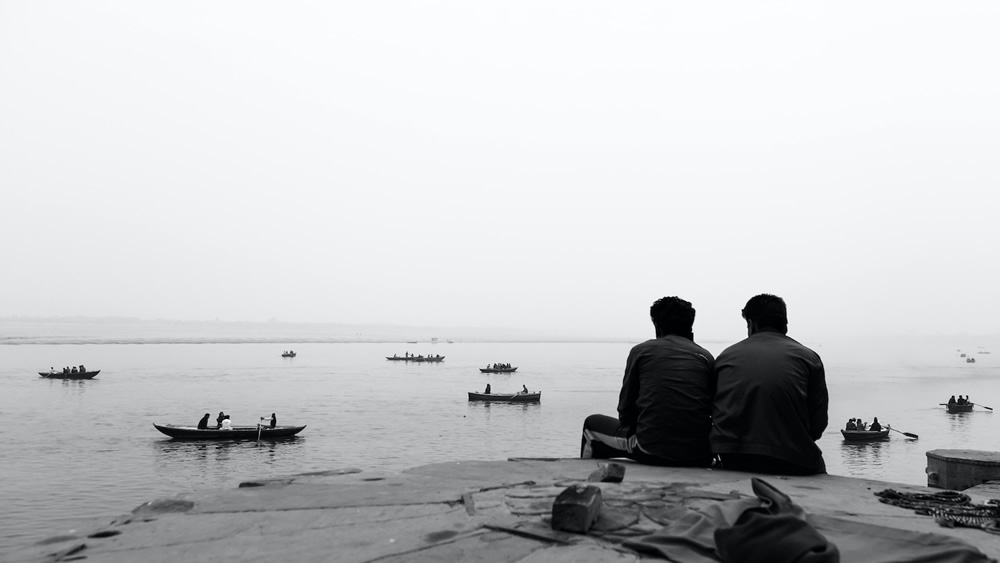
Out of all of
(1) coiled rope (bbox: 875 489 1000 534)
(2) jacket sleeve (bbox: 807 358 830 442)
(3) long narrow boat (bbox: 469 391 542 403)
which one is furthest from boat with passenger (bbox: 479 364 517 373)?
(1) coiled rope (bbox: 875 489 1000 534)

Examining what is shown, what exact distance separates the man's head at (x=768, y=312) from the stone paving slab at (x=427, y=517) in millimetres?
1180

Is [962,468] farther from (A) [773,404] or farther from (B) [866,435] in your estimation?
(B) [866,435]

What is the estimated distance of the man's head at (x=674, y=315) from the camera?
5402 mm

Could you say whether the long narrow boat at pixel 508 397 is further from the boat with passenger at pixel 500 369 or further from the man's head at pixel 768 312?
the man's head at pixel 768 312

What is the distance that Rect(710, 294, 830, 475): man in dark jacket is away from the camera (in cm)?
468

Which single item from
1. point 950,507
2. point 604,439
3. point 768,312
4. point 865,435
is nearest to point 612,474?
point 604,439

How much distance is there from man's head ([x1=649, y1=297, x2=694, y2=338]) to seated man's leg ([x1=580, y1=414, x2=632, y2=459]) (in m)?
0.90

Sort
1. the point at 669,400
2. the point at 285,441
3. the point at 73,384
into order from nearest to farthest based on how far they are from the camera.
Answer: the point at 669,400, the point at 285,441, the point at 73,384

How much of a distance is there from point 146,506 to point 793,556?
12.7 ft

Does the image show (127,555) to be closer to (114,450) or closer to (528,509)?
(528,509)

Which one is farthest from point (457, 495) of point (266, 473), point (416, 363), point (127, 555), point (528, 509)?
point (416, 363)

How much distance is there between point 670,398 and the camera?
16.4 ft

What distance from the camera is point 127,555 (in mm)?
3125

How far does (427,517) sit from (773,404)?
2.65 meters
